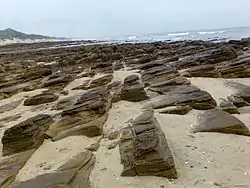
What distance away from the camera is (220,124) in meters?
6.12

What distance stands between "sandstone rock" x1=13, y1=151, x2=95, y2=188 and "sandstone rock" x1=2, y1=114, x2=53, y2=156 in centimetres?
126

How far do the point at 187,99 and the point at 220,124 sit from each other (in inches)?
76.1

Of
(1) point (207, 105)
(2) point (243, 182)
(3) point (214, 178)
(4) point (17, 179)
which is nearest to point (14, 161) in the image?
(4) point (17, 179)

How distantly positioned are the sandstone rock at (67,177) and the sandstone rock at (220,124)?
7.29ft

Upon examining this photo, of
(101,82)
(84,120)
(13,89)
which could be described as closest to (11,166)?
(84,120)

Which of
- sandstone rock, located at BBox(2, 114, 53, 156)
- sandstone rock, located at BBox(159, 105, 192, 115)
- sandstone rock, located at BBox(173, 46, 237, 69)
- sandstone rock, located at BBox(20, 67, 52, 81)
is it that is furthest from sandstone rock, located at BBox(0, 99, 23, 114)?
sandstone rock, located at BBox(173, 46, 237, 69)

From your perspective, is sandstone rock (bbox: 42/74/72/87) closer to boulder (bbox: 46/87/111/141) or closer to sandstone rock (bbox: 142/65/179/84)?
sandstone rock (bbox: 142/65/179/84)

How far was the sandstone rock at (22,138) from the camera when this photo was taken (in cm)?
605

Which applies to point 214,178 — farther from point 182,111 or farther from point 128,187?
point 182,111

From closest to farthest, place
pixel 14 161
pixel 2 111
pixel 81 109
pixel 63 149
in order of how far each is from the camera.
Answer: pixel 14 161, pixel 63 149, pixel 81 109, pixel 2 111

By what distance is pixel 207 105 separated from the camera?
7.58 meters

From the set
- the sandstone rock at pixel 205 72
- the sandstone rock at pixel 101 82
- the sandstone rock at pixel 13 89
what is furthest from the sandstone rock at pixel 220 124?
the sandstone rock at pixel 13 89

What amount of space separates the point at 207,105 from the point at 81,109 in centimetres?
270

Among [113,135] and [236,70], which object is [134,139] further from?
[236,70]
